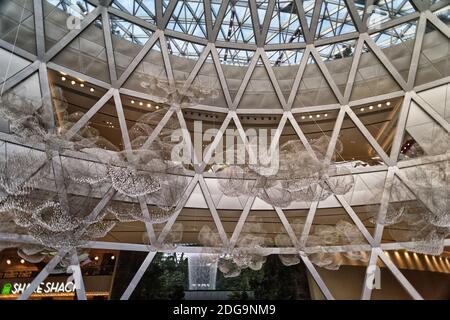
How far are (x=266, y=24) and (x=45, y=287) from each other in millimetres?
16976

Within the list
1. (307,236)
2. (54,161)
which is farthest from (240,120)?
(54,161)

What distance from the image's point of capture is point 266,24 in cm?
1844

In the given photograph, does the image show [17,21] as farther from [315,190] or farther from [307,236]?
[307,236]

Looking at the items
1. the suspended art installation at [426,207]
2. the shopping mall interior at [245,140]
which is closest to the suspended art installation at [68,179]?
the shopping mall interior at [245,140]

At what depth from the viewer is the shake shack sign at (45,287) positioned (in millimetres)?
13753

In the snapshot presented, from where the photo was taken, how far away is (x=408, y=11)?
1677 cm

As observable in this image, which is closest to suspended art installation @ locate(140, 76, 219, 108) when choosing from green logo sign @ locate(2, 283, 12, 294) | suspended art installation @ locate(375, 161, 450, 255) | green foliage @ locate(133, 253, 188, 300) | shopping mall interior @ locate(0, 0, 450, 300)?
shopping mall interior @ locate(0, 0, 450, 300)

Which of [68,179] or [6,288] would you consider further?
[6,288]

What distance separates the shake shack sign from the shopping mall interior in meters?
0.06

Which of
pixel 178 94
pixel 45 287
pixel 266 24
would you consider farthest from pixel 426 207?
pixel 45 287

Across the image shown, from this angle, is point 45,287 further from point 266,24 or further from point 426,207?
point 266,24

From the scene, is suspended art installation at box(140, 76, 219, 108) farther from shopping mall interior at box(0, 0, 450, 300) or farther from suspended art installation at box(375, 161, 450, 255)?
suspended art installation at box(375, 161, 450, 255)

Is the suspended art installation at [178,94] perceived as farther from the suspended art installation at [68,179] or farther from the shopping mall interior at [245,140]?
the suspended art installation at [68,179]
